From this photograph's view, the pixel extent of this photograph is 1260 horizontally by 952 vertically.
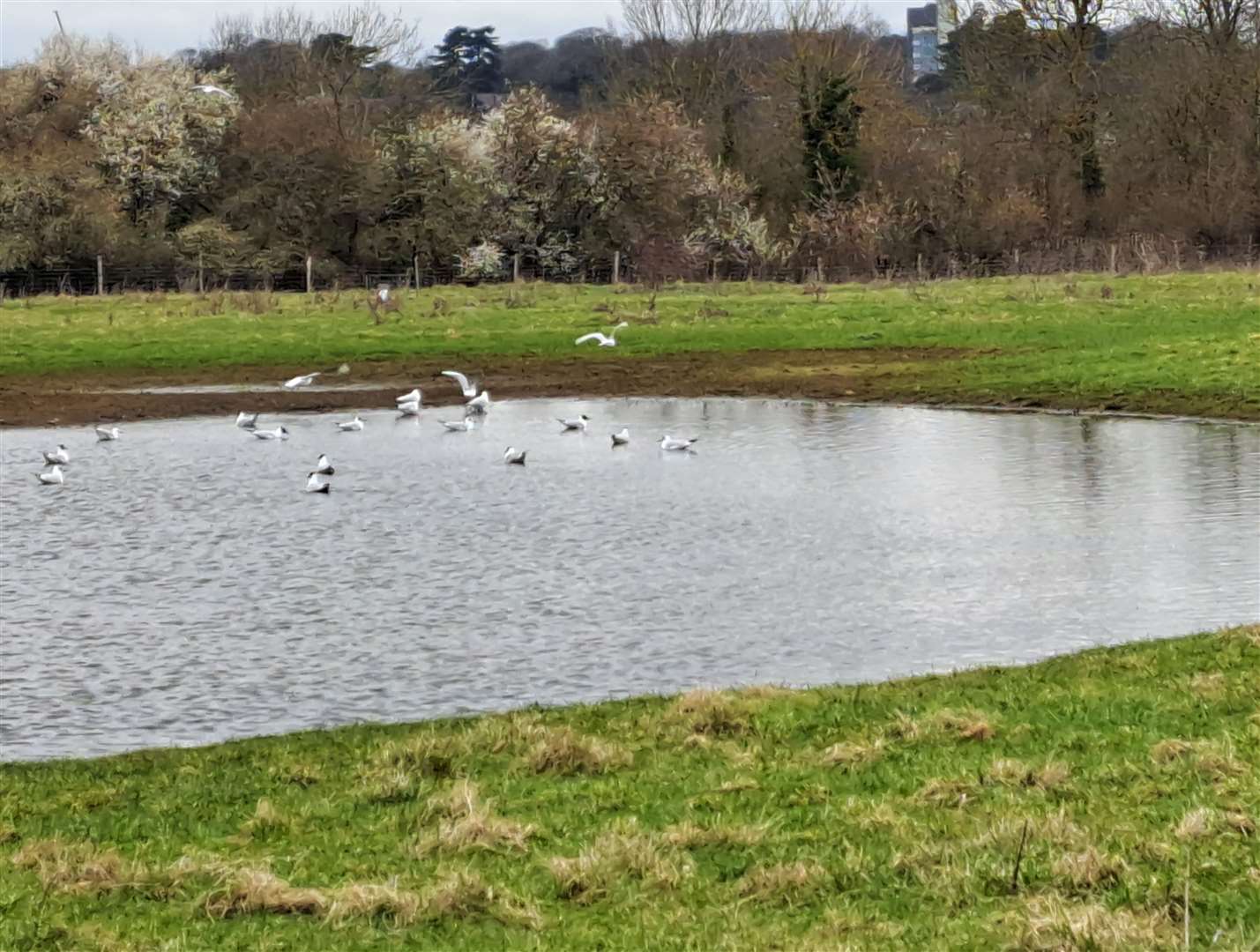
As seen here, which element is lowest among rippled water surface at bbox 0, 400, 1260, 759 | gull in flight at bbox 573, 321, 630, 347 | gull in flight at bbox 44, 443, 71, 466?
rippled water surface at bbox 0, 400, 1260, 759

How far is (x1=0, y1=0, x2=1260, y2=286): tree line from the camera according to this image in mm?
69000

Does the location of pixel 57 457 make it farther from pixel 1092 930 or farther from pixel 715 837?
pixel 1092 930

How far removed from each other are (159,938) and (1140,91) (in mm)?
77889

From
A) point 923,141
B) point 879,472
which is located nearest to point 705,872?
point 879,472

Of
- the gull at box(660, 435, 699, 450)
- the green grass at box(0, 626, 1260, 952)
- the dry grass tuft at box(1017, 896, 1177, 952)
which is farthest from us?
the gull at box(660, 435, 699, 450)

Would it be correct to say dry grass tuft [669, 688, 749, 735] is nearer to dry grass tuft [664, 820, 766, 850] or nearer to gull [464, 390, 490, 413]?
dry grass tuft [664, 820, 766, 850]

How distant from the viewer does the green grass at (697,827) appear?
277 inches

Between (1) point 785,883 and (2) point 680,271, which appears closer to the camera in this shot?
(1) point 785,883

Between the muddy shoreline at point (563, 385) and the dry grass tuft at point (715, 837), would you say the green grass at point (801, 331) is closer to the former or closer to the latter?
the muddy shoreline at point (563, 385)

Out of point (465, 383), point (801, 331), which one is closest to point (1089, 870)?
point (465, 383)

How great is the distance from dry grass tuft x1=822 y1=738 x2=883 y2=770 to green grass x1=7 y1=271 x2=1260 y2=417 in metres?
20.7

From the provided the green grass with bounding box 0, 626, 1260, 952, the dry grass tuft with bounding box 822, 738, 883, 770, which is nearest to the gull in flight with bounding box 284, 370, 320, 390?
the green grass with bounding box 0, 626, 1260, 952

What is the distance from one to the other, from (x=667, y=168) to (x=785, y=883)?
221 feet

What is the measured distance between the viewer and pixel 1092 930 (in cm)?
655
